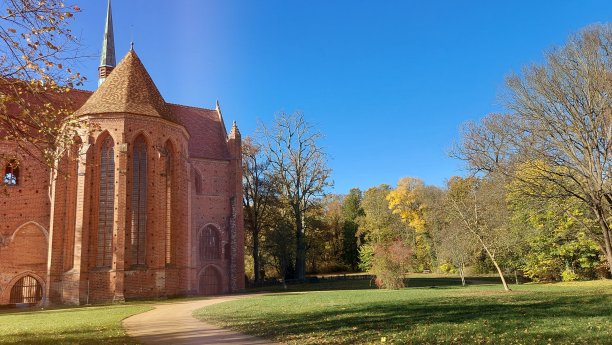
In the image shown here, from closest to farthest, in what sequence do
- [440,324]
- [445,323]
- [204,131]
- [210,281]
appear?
[440,324]
[445,323]
[210,281]
[204,131]

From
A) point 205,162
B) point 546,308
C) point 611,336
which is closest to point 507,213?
point 546,308

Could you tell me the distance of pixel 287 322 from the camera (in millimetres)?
12828

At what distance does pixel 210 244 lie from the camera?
36.1 meters

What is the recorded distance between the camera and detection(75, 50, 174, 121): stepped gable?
27297 mm

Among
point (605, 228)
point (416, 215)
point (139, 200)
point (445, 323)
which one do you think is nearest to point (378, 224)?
point (416, 215)

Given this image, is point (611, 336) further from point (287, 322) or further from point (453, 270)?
point (453, 270)

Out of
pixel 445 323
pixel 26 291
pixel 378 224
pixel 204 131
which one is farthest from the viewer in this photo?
pixel 378 224

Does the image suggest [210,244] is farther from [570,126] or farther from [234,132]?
[570,126]

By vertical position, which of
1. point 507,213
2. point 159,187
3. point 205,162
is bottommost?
point 507,213

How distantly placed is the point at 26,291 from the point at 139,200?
9.75 metres

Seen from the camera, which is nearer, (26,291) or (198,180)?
(26,291)

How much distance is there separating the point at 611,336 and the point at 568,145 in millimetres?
10358

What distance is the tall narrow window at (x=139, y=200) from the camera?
87.5ft

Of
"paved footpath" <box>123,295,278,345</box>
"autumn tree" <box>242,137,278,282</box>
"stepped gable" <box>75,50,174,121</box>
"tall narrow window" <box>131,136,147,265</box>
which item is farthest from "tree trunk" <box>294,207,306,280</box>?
"paved footpath" <box>123,295,278,345</box>
